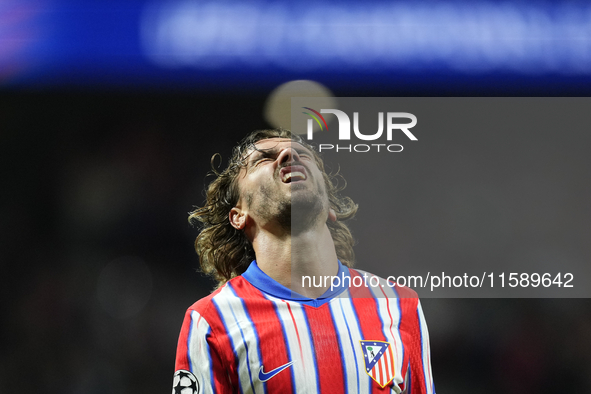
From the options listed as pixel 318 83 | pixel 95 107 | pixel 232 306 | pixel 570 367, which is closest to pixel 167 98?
pixel 95 107

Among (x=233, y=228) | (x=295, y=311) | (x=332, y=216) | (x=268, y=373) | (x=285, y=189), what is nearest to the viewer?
(x=268, y=373)

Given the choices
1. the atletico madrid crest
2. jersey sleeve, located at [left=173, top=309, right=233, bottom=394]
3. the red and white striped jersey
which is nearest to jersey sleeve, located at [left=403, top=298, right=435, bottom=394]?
the red and white striped jersey

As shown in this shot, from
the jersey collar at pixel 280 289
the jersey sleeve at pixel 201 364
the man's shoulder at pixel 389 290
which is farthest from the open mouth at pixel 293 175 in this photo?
the jersey sleeve at pixel 201 364

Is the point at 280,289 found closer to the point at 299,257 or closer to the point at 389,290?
the point at 299,257

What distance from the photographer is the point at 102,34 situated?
2.83 m

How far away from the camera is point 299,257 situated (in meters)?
2.02

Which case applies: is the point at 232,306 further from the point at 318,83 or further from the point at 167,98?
the point at 167,98

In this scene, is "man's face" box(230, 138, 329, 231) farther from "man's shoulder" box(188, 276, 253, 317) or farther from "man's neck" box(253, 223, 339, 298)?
"man's shoulder" box(188, 276, 253, 317)

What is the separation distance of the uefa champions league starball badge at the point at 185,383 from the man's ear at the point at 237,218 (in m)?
0.70

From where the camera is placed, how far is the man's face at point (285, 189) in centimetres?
201

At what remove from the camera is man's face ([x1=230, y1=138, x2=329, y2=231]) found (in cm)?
201

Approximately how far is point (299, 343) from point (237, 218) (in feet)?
2.26

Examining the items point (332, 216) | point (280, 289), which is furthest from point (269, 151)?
point (280, 289)

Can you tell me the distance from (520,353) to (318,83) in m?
2.51
